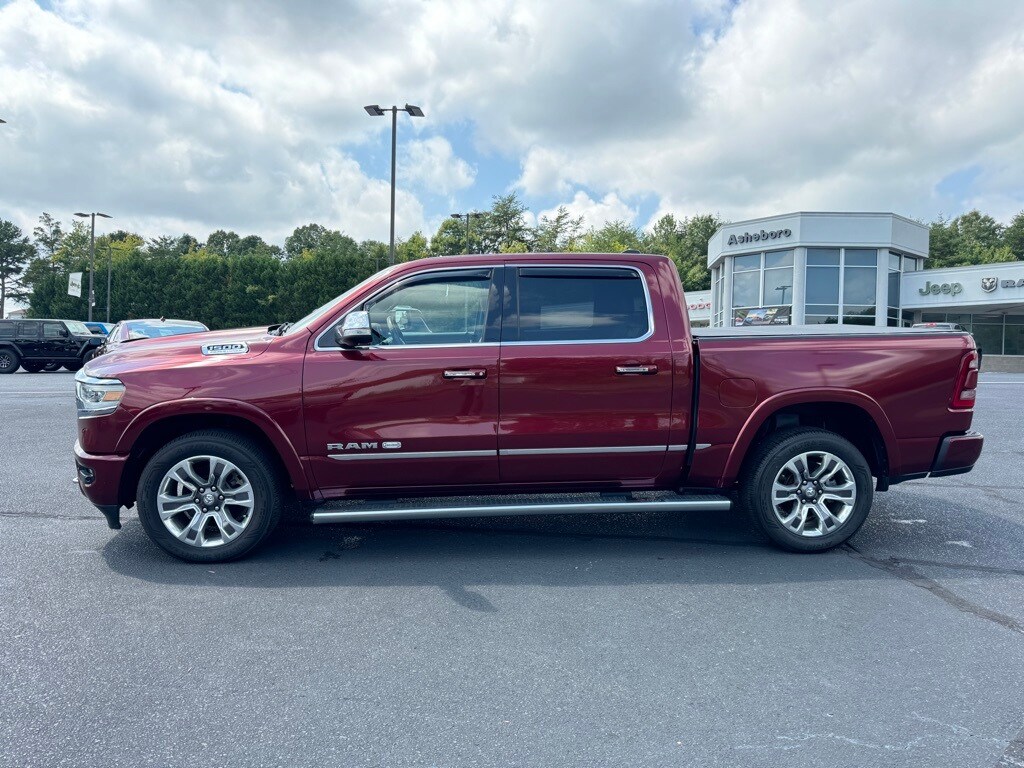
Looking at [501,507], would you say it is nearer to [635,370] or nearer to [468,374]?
[468,374]

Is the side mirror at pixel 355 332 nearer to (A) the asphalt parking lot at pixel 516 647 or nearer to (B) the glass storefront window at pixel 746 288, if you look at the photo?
(A) the asphalt parking lot at pixel 516 647

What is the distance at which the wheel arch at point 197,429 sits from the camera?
447 centimetres

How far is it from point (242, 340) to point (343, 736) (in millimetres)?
2845

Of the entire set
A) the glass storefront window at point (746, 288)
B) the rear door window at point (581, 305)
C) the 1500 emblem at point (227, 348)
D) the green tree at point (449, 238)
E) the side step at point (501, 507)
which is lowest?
the side step at point (501, 507)

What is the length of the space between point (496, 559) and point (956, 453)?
10.3ft

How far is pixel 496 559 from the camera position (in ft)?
15.5

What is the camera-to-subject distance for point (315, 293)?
53156 mm

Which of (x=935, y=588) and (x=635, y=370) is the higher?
(x=635, y=370)

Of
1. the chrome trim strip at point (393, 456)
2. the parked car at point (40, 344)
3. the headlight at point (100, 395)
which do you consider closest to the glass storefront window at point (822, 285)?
the parked car at point (40, 344)

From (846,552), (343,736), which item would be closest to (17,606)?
(343,736)

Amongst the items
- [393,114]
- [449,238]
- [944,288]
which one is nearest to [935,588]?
[393,114]

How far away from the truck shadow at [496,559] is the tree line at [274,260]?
29008 millimetres

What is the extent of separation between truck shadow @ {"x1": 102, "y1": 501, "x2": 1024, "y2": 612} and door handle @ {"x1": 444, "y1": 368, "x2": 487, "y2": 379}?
3.85 ft

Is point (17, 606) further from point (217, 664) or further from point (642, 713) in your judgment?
point (642, 713)
